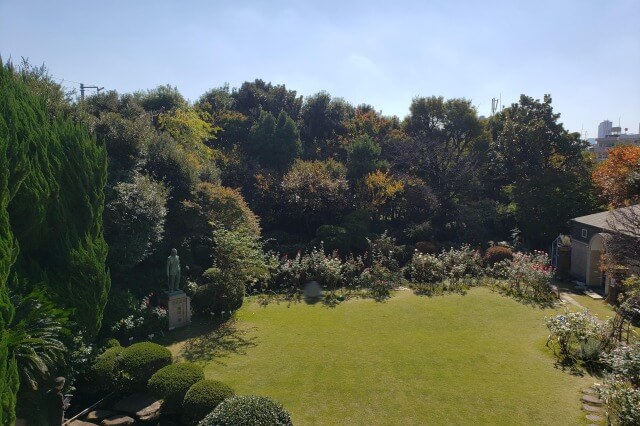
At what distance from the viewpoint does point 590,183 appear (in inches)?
823

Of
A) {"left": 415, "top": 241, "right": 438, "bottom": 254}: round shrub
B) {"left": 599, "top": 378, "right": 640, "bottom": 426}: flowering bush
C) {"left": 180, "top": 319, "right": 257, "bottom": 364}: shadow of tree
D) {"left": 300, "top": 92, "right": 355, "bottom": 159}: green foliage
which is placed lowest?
{"left": 180, "top": 319, "right": 257, "bottom": 364}: shadow of tree

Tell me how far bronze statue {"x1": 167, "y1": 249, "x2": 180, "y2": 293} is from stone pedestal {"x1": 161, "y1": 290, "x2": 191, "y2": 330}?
0.22m

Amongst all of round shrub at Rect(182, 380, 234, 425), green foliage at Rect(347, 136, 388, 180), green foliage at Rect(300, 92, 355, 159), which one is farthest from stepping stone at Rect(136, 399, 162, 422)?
green foliage at Rect(300, 92, 355, 159)

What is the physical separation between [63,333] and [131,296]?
3.65 metres

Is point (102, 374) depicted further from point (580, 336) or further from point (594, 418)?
point (580, 336)

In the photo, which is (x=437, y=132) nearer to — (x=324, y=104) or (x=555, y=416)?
(x=324, y=104)

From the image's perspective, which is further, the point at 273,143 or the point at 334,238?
the point at 273,143

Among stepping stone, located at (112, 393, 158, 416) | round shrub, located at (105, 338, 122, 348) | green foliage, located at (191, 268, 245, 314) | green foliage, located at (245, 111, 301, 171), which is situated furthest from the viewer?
green foliage, located at (245, 111, 301, 171)

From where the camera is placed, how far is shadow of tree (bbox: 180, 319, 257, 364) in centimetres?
1089

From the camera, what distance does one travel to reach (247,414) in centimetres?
646

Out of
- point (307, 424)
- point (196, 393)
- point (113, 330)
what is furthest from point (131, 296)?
point (307, 424)

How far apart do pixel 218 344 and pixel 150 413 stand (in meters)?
3.39

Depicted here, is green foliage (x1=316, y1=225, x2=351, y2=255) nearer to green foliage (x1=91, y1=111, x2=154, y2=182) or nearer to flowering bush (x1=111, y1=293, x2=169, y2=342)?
flowering bush (x1=111, y1=293, x2=169, y2=342)

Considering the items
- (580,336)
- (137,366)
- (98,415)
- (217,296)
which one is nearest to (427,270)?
(580,336)
